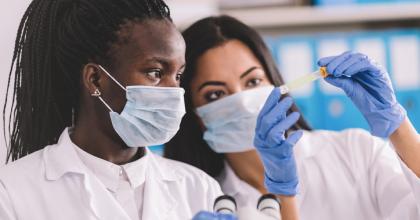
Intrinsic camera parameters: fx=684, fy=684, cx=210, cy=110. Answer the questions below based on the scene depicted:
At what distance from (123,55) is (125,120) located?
0.41 ft

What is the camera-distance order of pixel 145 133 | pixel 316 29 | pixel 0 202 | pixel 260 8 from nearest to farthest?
pixel 0 202, pixel 145 133, pixel 260 8, pixel 316 29

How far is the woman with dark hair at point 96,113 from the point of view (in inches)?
51.3

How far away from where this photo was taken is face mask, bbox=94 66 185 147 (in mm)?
1309

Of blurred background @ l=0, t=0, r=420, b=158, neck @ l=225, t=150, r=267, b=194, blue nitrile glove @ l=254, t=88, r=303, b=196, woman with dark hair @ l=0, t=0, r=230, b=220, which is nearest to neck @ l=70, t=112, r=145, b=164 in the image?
woman with dark hair @ l=0, t=0, r=230, b=220

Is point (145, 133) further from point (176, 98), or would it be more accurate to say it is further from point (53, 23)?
point (53, 23)

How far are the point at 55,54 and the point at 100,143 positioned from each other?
21 cm

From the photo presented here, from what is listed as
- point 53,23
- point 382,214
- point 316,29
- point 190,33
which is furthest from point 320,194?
point 316,29

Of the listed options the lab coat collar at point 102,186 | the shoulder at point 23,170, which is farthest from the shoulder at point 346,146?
the shoulder at point 23,170

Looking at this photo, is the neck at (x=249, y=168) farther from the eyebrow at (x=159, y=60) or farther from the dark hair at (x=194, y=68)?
the eyebrow at (x=159, y=60)

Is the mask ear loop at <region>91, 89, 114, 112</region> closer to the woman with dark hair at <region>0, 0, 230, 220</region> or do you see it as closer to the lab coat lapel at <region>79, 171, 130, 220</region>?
the woman with dark hair at <region>0, 0, 230, 220</region>

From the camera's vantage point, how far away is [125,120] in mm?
1308

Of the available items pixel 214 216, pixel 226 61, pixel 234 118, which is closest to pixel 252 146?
pixel 234 118

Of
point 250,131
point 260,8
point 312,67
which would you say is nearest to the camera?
point 250,131

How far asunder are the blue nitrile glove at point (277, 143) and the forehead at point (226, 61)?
36cm
